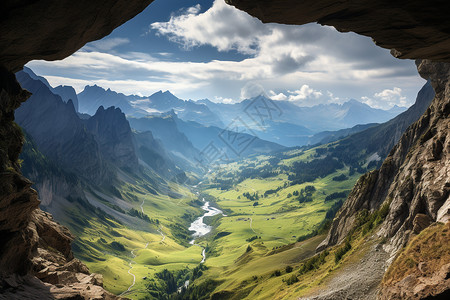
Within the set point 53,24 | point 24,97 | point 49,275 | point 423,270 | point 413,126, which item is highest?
point 53,24

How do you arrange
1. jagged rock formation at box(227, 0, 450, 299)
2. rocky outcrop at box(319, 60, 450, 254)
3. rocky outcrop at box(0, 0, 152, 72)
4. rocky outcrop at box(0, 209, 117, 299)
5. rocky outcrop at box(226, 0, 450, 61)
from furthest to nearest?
rocky outcrop at box(319, 60, 450, 254) < rocky outcrop at box(0, 209, 117, 299) < jagged rock formation at box(227, 0, 450, 299) < rocky outcrop at box(226, 0, 450, 61) < rocky outcrop at box(0, 0, 152, 72)

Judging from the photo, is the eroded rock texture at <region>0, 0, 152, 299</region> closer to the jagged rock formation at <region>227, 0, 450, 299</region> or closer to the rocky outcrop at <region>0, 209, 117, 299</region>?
the rocky outcrop at <region>0, 209, 117, 299</region>

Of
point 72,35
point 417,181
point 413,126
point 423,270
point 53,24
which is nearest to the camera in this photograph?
point 53,24

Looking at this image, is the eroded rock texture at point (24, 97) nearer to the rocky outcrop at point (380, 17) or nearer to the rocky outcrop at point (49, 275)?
the rocky outcrop at point (49, 275)

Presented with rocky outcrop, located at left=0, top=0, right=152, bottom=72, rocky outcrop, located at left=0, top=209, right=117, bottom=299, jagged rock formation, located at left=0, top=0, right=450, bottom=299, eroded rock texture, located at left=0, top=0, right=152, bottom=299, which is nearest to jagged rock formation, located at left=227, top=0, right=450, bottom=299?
jagged rock formation, located at left=0, top=0, right=450, bottom=299

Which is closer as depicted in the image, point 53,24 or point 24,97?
point 53,24

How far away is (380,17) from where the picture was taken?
28188 millimetres

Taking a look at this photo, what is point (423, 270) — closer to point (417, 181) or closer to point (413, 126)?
point (417, 181)

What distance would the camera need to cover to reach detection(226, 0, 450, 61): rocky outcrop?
25953mm

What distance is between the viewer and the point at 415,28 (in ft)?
93.7

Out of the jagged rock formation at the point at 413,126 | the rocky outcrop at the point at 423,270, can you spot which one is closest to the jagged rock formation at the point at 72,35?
the jagged rock formation at the point at 413,126

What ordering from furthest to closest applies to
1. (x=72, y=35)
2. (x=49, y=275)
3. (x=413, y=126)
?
(x=413, y=126) < (x=49, y=275) < (x=72, y=35)

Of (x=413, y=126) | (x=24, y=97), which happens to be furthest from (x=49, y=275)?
(x=413, y=126)

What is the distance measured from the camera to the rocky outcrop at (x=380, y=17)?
85.1 feet
